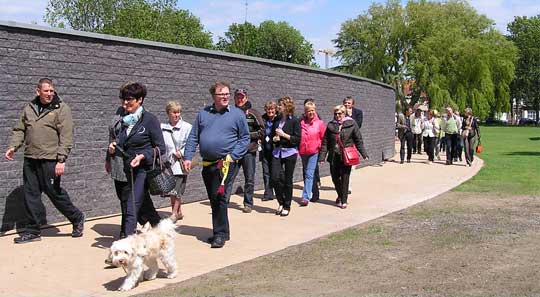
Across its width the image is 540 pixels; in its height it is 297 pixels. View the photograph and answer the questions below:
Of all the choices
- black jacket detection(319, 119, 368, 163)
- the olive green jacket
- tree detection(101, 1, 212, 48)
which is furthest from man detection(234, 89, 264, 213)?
tree detection(101, 1, 212, 48)

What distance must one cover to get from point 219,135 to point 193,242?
4.72ft

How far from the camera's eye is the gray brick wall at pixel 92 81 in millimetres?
8406

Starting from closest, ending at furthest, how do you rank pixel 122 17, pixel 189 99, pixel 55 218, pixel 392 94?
pixel 55 218
pixel 189 99
pixel 392 94
pixel 122 17

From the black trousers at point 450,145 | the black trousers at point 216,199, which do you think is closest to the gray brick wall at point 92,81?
the black trousers at point 216,199

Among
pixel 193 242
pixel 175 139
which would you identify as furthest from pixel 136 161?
pixel 175 139

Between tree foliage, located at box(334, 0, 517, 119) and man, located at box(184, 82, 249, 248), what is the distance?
131ft

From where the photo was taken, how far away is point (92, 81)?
9.46 meters

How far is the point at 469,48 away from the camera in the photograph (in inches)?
1865

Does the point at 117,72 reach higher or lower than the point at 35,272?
higher

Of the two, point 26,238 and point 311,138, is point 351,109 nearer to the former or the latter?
point 311,138

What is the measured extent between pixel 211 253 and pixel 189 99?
4406 millimetres

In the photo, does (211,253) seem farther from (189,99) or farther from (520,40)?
(520,40)

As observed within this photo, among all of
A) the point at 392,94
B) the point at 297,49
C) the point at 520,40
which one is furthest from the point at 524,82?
the point at 392,94

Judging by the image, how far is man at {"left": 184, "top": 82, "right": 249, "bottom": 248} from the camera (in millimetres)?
7848
